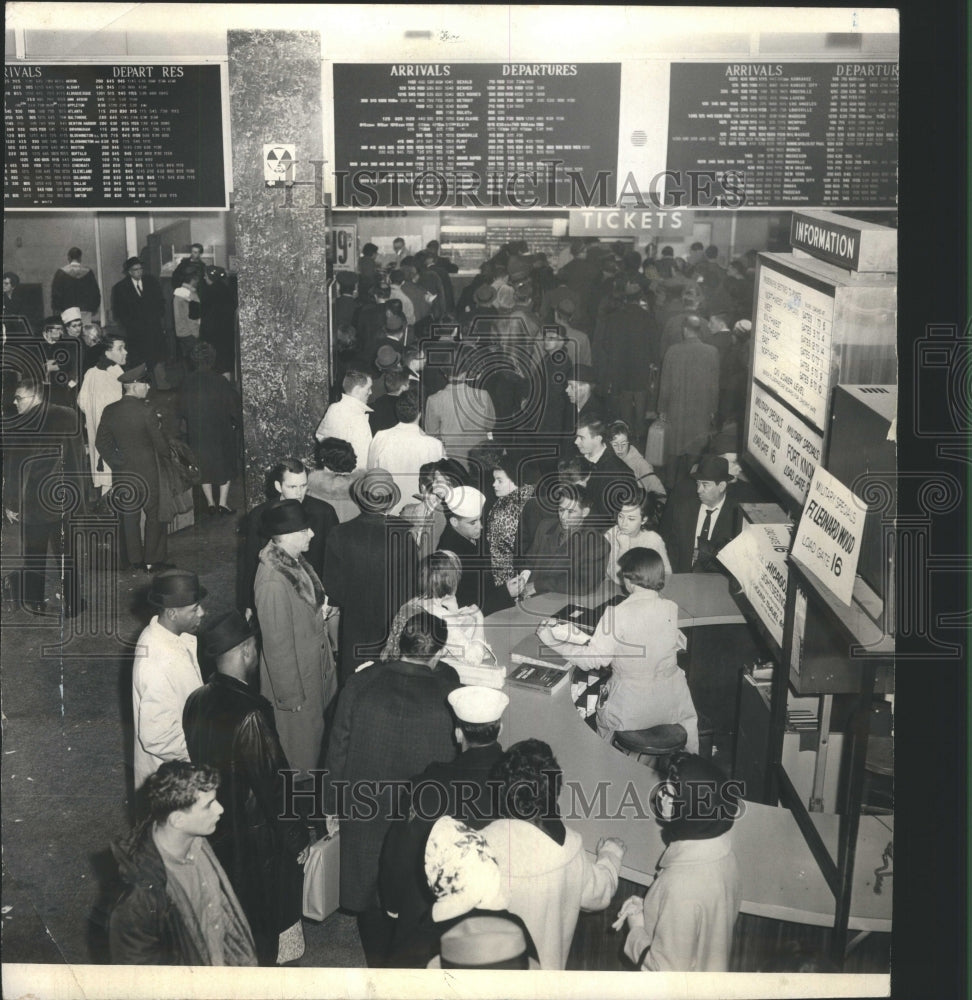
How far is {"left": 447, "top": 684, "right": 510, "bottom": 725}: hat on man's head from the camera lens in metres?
3.05

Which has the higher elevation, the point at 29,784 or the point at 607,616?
the point at 607,616

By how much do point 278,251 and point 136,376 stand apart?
0.65m

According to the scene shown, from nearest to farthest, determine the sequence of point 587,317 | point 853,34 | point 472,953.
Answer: point 472,953 → point 853,34 → point 587,317

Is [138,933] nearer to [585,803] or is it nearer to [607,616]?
[585,803]

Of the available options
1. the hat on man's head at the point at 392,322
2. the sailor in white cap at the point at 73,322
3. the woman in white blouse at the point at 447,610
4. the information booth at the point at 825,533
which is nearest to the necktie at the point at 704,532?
→ the information booth at the point at 825,533

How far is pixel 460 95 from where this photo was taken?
3.37 meters

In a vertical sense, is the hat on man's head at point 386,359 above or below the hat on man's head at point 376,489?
above

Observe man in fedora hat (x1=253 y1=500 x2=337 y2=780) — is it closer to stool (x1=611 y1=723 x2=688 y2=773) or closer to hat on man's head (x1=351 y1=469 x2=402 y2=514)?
hat on man's head (x1=351 y1=469 x2=402 y2=514)

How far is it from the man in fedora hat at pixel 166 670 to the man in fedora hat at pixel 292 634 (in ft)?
0.84

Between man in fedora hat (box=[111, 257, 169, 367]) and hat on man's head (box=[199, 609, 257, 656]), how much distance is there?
1.03 meters

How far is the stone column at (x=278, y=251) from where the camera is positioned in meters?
3.39

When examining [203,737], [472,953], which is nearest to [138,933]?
[203,737]

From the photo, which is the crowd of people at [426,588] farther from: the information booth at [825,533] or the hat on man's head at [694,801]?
the information booth at [825,533]

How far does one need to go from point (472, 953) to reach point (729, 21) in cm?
281
